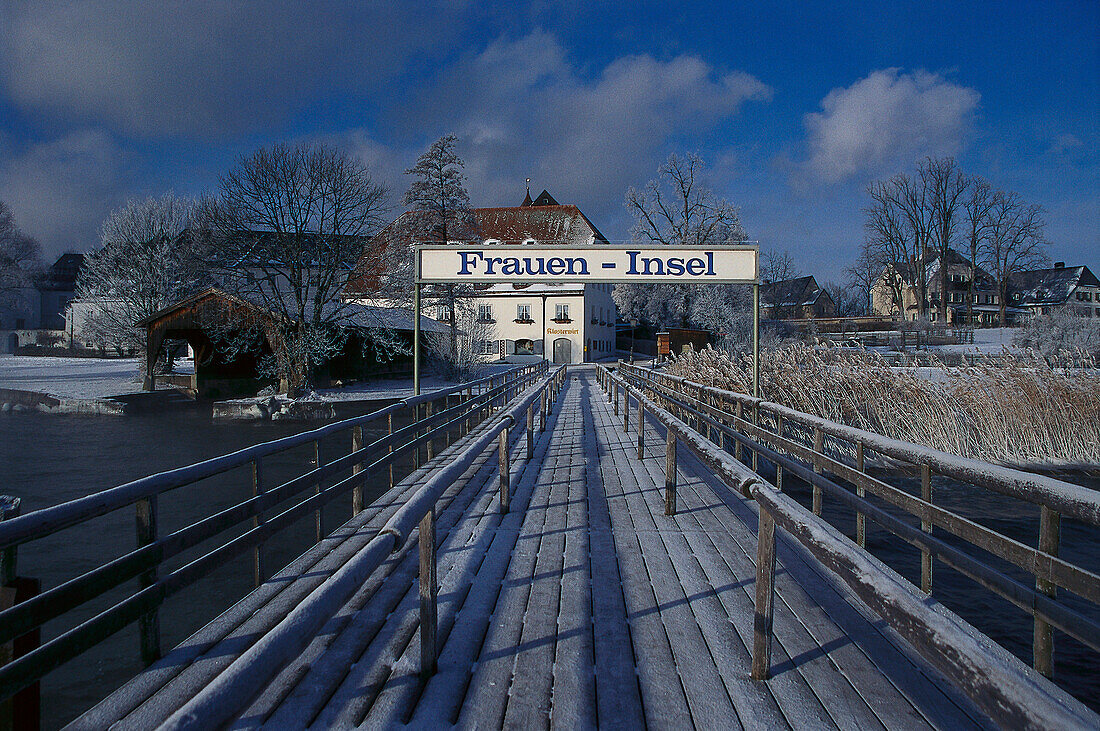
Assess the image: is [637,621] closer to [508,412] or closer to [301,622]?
[301,622]

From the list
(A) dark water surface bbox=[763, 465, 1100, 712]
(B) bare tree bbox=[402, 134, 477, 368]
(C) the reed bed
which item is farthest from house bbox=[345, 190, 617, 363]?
(A) dark water surface bbox=[763, 465, 1100, 712]

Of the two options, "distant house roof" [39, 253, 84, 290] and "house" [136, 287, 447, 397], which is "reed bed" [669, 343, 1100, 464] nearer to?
"house" [136, 287, 447, 397]

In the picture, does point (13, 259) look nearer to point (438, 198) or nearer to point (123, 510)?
point (438, 198)

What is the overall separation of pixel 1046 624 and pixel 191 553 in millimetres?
9049

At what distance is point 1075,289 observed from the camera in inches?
2499

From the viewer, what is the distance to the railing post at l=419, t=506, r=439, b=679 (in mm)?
2461

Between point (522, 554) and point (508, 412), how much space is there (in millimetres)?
2089

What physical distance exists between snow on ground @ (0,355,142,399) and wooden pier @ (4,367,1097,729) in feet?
93.6

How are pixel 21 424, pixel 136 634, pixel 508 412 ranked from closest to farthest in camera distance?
1. pixel 136 634
2. pixel 508 412
3. pixel 21 424

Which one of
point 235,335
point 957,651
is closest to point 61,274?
point 235,335

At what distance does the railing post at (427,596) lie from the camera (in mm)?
2461

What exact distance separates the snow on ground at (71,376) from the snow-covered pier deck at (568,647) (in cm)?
2844

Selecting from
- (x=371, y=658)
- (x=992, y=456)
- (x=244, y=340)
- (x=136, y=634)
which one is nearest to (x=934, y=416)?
(x=992, y=456)

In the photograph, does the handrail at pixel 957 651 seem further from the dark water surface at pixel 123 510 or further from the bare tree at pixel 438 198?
the bare tree at pixel 438 198
